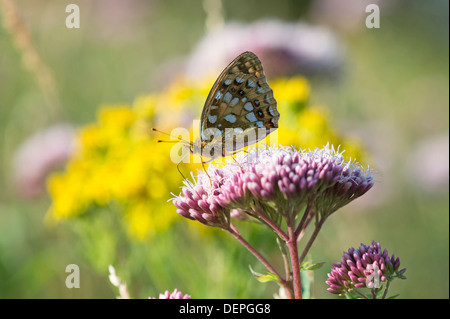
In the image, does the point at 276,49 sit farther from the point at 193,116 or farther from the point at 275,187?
the point at 275,187

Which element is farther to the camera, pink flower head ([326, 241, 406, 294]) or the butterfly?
the butterfly

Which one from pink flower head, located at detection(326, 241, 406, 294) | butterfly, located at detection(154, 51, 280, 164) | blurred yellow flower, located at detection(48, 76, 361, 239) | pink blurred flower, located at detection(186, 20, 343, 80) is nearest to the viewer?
pink flower head, located at detection(326, 241, 406, 294)

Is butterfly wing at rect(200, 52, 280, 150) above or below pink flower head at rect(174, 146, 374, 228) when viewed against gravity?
above

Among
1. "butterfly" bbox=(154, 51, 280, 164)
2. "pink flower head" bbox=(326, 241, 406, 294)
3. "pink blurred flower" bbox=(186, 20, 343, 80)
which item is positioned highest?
"pink blurred flower" bbox=(186, 20, 343, 80)

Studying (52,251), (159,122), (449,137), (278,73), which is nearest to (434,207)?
(449,137)

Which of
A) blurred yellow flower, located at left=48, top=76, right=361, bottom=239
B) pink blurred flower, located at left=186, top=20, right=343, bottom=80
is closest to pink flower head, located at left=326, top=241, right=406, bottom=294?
blurred yellow flower, located at left=48, top=76, right=361, bottom=239

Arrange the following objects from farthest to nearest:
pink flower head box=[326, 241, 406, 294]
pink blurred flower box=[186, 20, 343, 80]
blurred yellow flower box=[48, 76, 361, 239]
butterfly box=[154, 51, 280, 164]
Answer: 1. pink blurred flower box=[186, 20, 343, 80]
2. blurred yellow flower box=[48, 76, 361, 239]
3. butterfly box=[154, 51, 280, 164]
4. pink flower head box=[326, 241, 406, 294]

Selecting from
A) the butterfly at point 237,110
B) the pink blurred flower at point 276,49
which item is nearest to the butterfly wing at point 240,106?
the butterfly at point 237,110

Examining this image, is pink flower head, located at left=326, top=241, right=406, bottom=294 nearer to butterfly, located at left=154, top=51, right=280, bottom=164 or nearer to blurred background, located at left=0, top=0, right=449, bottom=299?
blurred background, located at left=0, top=0, right=449, bottom=299

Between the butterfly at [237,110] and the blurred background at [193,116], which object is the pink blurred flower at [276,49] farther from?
the butterfly at [237,110]

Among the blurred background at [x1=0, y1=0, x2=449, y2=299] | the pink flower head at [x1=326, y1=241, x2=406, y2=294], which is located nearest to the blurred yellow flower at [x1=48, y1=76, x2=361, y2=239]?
the blurred background at [x1=0, y1=0, x2=449, y2=299]
